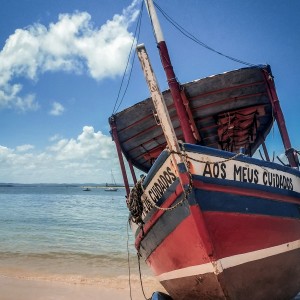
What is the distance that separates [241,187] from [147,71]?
2.18 metres

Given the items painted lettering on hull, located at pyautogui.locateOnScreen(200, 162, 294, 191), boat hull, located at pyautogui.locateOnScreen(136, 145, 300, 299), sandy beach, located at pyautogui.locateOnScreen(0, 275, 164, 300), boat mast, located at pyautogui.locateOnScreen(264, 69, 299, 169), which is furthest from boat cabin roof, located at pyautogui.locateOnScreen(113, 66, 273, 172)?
sandy beach, located at pyautogui.locateOnScreen(0, 275, 164, 300)

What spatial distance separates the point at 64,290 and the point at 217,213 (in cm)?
500

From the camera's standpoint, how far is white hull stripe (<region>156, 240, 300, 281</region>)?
3893mm

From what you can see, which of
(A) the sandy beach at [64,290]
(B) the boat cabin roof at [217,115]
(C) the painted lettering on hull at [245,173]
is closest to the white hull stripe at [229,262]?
(C) the painted lettering on hull at [245,173]

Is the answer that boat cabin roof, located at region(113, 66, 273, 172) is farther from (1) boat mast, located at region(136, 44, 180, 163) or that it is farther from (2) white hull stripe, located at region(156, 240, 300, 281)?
(2) white hull stripe, located at region(156, 240, 300, 281)

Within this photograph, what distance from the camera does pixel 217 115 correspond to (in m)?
7.23

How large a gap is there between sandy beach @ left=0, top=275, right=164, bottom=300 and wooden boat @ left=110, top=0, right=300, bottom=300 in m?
1.75

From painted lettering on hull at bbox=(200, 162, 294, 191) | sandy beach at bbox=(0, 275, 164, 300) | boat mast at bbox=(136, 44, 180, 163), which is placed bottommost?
sandy beach at bbox=(0, 275, 164, 300)

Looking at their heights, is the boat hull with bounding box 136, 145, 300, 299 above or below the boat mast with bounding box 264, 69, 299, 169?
below

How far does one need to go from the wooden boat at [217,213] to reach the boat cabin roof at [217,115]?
57 millimetres

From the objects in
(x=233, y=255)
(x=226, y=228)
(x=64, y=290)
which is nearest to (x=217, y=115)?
(x=226, y=228)

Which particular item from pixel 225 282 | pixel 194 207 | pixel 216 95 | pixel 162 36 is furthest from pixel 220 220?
pixel 162 36

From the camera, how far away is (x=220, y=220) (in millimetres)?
3979

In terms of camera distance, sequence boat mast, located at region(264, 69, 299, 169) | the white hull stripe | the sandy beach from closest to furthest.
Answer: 1. the white hull stripe
2. boat mast, located at region(264, 69, 299, 169)
3. the sandy beach
